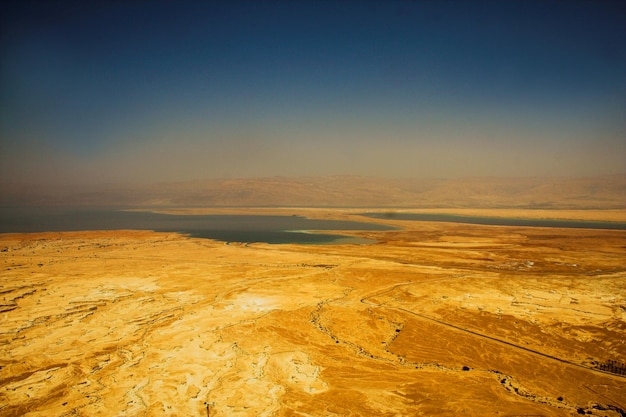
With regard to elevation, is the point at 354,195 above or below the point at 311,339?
above

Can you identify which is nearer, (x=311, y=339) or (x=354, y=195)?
(x=311, y=339)

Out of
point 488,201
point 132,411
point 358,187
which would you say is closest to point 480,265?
point 132,411

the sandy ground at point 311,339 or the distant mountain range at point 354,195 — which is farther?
the distant mountain range at point 354,195

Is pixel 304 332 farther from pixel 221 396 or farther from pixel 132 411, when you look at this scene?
pixel 132 411

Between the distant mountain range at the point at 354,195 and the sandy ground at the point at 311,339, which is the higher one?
the distant mountain range at the point at 354,195
